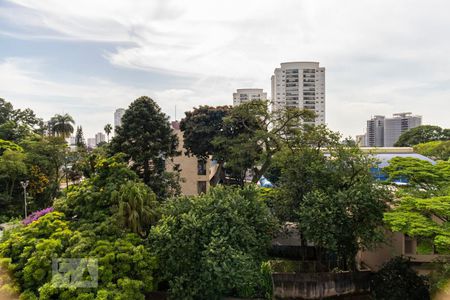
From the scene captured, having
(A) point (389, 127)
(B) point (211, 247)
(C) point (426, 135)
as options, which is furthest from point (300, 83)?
(B) point (211, 247)

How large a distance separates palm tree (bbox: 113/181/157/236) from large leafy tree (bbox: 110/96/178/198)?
3.81 metres

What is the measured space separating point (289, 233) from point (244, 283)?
2.75 metres

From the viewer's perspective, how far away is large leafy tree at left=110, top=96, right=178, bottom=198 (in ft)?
38.6

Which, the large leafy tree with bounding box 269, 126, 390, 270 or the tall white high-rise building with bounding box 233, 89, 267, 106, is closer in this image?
the large leafy tree with bounding box 269, 126, 390, 270

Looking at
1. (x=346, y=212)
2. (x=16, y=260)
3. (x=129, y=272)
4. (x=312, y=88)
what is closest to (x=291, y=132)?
(x=346, y=212)

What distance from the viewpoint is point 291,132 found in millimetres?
12250

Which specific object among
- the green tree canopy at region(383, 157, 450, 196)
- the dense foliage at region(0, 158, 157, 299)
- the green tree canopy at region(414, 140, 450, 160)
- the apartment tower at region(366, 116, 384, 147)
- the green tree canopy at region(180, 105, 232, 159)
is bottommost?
the dense foliage at region(0, 158, 157, 299)

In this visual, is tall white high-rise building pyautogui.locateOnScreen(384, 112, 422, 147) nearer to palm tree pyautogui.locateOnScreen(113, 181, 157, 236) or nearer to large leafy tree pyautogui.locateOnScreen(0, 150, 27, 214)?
palm tree pyautogui.locateOnScreen(113, 181, 157, 236)

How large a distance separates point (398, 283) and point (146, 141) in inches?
376

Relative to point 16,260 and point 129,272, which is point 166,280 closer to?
point 129,272

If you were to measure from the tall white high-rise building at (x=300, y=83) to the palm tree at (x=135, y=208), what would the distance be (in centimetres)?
3987

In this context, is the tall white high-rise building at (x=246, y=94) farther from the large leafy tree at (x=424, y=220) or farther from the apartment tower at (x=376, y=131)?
the large leafy tree at (x=424, y=220)

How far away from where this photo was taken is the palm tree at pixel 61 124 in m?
27.9

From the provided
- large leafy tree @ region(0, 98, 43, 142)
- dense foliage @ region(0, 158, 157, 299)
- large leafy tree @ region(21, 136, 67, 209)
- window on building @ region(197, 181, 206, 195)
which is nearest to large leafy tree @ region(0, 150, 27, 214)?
large leafy tree @ region(21, 136, 67, 209)
